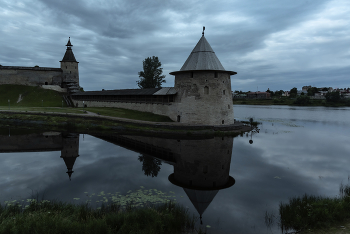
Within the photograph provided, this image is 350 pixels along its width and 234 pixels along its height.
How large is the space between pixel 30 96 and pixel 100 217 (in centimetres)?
4481

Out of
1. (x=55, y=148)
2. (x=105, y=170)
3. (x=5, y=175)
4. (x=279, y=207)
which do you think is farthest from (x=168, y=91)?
(x=279, y=207)

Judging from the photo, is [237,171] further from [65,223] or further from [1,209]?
[1,209]

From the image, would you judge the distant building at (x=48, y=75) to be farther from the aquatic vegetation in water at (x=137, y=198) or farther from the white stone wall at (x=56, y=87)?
the aquatic vegetation in water at (x=137, y=198)

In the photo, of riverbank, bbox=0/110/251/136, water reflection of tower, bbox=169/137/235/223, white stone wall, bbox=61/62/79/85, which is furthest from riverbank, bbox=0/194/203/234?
white stone wall, bbox=61/62/79/85

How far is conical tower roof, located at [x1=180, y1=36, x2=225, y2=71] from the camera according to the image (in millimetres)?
21891

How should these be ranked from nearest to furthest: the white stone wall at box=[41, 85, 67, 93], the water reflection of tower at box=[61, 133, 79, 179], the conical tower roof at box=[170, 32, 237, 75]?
1. the water reflection of tower at box=[61, 133, 79, 179]
2. the conical tower roof at box=[170, 32, 237, 75]
3. the white stone wall at box=[41, 85, 67, 93]

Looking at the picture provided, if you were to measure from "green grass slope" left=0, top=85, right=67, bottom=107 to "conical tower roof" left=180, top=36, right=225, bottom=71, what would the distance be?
2858 centimetres

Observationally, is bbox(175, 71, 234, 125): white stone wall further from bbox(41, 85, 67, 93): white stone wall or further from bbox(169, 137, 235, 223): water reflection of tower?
bbox(41, 85, 67, 93): white stone wall

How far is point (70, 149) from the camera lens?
14.7m

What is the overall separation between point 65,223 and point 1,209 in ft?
7.80

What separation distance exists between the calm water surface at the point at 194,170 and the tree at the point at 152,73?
27.1 m

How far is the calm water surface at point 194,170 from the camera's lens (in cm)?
772

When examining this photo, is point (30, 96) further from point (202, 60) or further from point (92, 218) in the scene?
point (92, 218)

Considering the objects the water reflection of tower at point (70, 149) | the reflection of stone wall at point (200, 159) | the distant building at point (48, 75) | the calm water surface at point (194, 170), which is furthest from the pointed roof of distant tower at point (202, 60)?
the distant building at point (48, 75)
